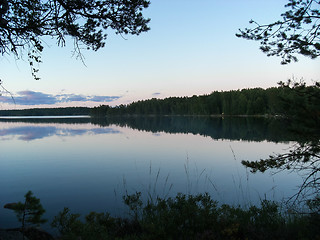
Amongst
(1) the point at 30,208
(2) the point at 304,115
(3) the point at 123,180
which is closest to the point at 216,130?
(3) the point at 123,180

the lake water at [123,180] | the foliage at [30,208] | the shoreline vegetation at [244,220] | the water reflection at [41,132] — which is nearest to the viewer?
the foliage at [30,208]

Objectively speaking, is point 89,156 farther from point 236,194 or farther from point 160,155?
point 236,194

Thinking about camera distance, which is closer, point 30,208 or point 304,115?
point 30,208

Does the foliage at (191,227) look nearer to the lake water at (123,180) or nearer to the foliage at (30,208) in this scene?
the foliage at (30,208)

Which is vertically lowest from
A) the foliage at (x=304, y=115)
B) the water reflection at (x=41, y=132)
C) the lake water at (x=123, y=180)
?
the lake water at (x=123, y=180)

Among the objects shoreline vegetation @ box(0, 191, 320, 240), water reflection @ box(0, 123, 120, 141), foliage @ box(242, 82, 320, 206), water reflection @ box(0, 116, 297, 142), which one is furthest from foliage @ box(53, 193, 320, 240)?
water reflection @ box(0, 123, 120, 141)

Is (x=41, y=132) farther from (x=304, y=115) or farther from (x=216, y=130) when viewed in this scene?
(x=304, y=115)

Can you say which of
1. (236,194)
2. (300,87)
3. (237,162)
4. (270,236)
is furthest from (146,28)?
(237,162)

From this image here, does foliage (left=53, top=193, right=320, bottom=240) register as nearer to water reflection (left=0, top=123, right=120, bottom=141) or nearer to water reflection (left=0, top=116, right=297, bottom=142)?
water reflection (left=0, top=116, right=297, bottom=142)

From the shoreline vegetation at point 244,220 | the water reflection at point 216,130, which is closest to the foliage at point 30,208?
the shoreline vegetation at point 244,220

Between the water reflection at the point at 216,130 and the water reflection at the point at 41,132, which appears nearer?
the water reflection at the point at 216,130

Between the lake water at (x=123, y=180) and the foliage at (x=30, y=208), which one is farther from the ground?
the foliage at (x=30, y=208)

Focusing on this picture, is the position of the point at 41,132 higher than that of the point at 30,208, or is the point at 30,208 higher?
the point at 30,208

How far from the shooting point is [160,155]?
837 inches
